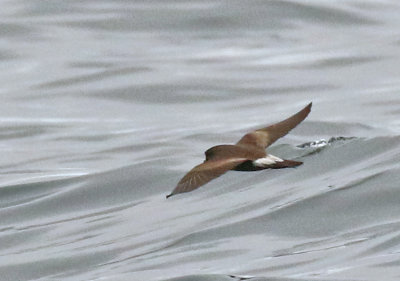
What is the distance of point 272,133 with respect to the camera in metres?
6.70

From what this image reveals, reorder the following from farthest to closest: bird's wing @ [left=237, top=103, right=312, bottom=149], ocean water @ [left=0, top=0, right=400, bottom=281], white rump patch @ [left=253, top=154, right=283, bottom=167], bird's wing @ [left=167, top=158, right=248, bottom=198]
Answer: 1. ocean water @ [left=0, top=0, right=400, bottom=281]
2. bird's wing @ [left=237, top=103, right=312, bottom=149]
3. white rump patch @ [left=253, top=154, right=283, bottom=167]
4. bird's wing @ [left=167, top=158, right=248, bottom=198]

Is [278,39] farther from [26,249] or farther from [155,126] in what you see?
[26,249]

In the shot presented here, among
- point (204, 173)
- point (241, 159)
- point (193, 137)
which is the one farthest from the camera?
point (193, 137)

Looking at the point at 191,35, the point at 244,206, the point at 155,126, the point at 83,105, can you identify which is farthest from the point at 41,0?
the point at 244,206

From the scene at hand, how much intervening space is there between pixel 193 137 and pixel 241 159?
4300mm

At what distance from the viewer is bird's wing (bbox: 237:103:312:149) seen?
6.57 metres

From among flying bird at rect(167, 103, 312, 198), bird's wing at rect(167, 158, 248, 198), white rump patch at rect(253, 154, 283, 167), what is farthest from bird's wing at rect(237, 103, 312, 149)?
bird's wing at rect(167, 158, 248, 198)

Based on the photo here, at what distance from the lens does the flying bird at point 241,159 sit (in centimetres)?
537

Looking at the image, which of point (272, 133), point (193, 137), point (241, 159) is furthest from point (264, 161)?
point (193, 137)

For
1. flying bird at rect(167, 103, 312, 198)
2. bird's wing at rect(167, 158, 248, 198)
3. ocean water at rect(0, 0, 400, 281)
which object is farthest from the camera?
ocean water at rect(0, 0, 400, 281)

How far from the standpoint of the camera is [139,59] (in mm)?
13227

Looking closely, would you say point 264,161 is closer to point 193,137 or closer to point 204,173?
point 204,173

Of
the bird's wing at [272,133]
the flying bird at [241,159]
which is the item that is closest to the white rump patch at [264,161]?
the flying bird at [241,159]

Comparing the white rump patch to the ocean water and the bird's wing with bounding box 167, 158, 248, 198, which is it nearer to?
the bird's wing with bounding box 167, 158, 248, 198
